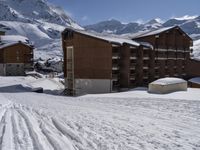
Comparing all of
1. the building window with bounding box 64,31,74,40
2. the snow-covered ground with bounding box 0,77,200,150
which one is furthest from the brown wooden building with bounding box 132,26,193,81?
the snow-covered ground with bounding box 0,77,200,150

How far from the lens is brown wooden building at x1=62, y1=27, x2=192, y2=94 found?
52.4 metres

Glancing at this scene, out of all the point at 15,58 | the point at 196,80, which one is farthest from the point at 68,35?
the point at 15,58

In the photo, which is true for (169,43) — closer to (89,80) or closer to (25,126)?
(89,80)

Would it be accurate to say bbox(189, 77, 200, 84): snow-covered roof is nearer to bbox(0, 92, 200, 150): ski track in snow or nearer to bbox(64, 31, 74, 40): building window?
bbox(64, 31, 74, 40): building window

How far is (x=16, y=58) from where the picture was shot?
8444 centimetres

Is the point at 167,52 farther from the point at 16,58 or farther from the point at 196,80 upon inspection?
the point at 16,58

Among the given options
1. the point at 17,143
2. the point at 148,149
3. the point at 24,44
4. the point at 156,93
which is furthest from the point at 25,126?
the point at 24,44

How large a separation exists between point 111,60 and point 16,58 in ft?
131

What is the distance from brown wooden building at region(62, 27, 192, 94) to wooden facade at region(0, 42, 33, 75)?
1097 inches

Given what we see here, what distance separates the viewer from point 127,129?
577 inches

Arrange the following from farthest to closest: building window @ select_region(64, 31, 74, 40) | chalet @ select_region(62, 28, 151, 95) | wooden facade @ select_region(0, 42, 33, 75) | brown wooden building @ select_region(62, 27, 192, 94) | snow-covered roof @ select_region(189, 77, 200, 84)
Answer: wooden facade @ select_region(0, 42, 33, 75) → snow-covered roof @ select_region(189, 77, 200, 84) → building window @ select_region(64, 31, 74, 40) → brown wooden building @ select_region(62, 27, 192, 94) → chalet @ select_region(62, 28, 151, 95)

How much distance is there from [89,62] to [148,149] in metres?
42.8

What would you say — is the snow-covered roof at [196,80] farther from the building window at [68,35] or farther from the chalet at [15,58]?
the chalet at [15,58]

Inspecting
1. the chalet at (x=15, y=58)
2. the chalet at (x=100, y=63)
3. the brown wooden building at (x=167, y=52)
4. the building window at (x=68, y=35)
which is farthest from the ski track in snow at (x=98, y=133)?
the chalet at (x=15, y=58)
